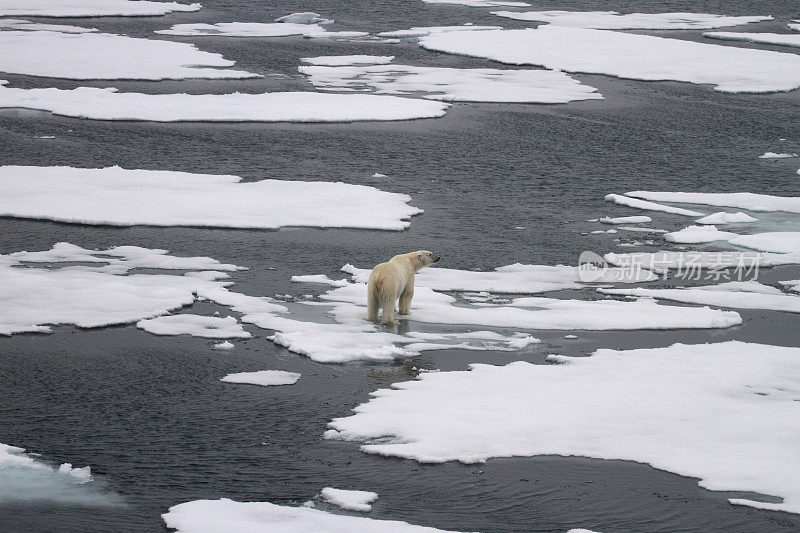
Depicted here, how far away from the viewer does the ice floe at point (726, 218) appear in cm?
1092

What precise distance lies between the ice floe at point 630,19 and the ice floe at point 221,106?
11370mm

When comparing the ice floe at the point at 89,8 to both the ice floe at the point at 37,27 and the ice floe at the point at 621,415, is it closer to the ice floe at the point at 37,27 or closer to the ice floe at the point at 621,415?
the ice floe at the point at 37,27

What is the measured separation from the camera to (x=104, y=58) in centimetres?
2083

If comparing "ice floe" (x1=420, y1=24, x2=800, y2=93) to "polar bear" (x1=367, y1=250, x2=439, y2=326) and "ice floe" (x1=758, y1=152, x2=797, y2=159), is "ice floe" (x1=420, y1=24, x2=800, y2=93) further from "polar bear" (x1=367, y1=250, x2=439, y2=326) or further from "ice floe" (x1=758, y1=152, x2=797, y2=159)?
"polar bear" (x1=367, y1=250, x2=439, y2=326)

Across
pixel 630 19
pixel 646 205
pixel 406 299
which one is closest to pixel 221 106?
pixel 646 205

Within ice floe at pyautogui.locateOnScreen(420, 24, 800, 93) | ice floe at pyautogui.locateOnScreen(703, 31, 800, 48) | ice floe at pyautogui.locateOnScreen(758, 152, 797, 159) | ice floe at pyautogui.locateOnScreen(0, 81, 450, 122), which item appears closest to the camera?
ice floe at pyautogui.locateOnScreen(758, 152, 797, 159)

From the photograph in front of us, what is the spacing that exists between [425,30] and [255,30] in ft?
13.7

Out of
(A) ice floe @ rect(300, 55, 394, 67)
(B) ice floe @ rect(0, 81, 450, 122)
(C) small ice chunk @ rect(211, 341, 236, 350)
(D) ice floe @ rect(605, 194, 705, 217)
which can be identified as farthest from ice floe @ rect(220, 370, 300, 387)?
(A) ice floe @ rect(300, 55, 394, 67)

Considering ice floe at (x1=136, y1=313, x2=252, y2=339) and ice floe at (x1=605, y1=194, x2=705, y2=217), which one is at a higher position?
ice floe at (x1=605, y1=194, x2=705, y2=217)

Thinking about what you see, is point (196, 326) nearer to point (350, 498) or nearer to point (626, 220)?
point (350, 498)

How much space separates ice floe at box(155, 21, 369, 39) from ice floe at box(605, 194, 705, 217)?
14.1 m

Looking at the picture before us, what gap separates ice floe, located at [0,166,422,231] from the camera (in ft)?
34.4

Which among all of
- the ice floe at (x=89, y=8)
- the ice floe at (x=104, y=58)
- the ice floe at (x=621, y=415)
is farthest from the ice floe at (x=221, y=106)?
the ice floe at (x=89, y=8)

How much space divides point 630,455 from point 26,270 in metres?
5.34
